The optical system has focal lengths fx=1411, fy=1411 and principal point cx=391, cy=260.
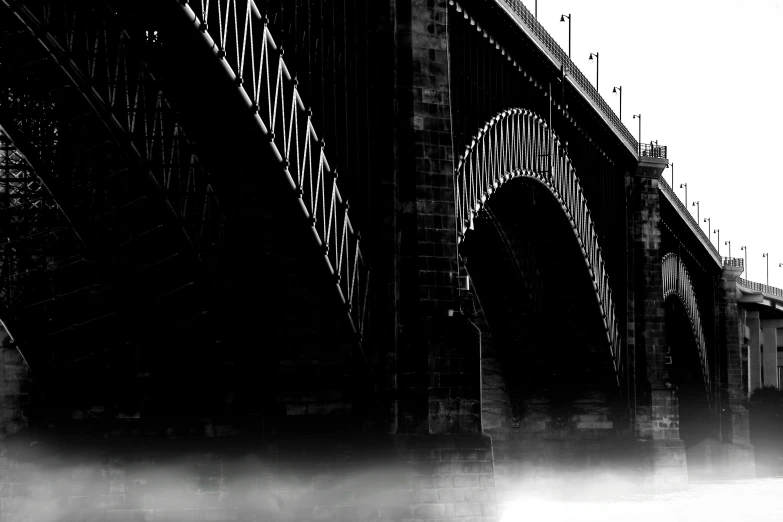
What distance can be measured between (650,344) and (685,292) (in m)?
20.3

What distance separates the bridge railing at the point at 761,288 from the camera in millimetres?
98125

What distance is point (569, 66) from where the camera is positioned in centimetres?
4412

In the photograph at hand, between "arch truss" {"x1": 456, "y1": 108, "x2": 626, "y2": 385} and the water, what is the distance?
5165 mm

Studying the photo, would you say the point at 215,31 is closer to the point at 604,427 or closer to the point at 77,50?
the point at 77,50

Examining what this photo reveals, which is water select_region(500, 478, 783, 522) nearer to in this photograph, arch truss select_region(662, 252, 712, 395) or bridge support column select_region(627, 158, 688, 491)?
bridge support column select_region(627, 158, 688, 491)

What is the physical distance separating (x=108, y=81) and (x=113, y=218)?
4.73 m

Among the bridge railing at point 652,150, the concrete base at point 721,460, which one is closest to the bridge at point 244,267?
the bridge railing at point 652,150

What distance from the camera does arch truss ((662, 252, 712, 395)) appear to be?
221 ft

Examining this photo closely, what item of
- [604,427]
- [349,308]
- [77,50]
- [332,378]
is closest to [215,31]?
[77,50]

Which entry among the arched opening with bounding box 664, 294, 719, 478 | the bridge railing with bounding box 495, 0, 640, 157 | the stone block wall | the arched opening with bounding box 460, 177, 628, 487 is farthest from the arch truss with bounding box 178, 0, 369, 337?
the arched opening with bounding box 664, 294, 719, 478

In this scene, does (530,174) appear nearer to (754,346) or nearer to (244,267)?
(244,267)

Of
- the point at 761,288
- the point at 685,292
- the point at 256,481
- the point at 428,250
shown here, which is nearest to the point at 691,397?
the point at 685,292

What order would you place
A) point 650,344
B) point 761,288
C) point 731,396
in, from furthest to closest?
point 761,288, point 731,396, point 650,344

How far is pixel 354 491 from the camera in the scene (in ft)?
86.3
